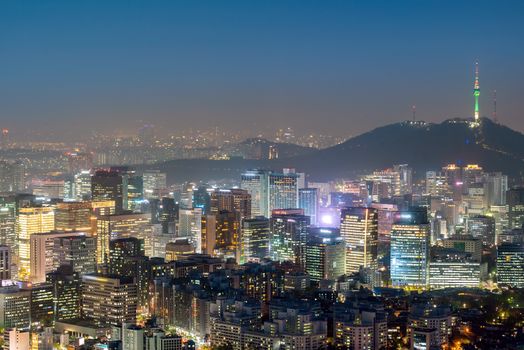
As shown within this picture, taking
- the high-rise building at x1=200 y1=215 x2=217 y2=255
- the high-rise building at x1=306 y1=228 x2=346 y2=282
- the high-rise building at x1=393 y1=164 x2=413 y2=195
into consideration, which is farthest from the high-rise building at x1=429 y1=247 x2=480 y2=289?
the high-rise building at x1=393 y1=164 x2=413 y2=195

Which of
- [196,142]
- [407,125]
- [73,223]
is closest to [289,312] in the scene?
[73,223]

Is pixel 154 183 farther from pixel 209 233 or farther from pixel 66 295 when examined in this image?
pixel 66 295

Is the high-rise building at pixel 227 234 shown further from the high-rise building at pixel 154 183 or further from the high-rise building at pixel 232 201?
the high-rise building at pixel 154 183

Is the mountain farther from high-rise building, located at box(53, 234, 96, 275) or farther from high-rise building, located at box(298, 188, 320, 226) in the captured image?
high-rise building, located at box(53, 234, 96, 275)

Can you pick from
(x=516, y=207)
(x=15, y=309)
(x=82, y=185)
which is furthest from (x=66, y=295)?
(x=516, y=207)

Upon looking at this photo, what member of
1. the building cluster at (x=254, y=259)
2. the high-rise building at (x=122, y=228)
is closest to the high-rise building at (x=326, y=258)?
the building cluster at (x=254, y=259)

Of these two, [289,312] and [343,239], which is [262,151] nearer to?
[343,239]
